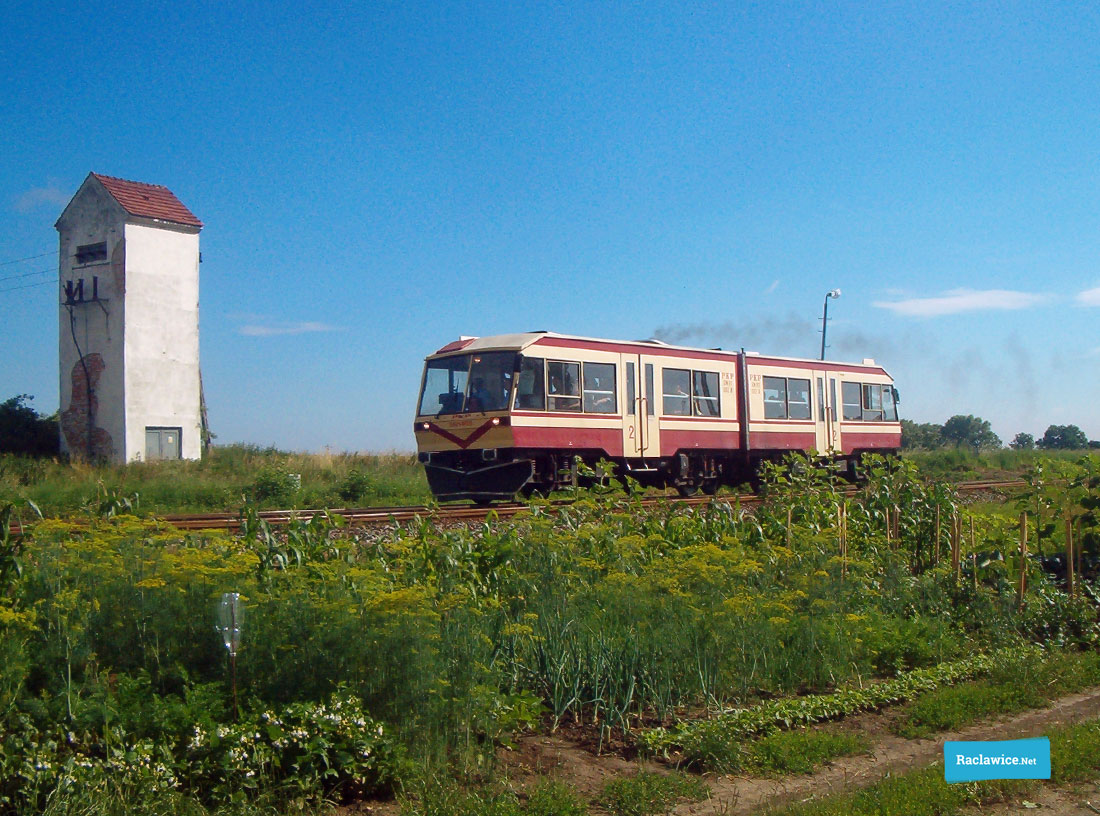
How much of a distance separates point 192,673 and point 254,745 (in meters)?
0.71

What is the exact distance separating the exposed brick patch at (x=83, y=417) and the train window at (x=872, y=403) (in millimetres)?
23233

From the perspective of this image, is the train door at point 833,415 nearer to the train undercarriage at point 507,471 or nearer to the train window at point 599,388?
the train undercarriage at point 507,471

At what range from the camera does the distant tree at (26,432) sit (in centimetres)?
3394

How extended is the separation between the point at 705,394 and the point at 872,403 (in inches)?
297

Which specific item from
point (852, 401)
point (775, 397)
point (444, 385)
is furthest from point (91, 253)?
point (852, 401)

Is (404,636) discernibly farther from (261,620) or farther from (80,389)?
(80,389)

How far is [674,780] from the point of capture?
4.91 meters

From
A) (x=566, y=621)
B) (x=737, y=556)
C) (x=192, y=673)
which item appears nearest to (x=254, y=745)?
(x=192, y=673)

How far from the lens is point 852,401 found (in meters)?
25.9

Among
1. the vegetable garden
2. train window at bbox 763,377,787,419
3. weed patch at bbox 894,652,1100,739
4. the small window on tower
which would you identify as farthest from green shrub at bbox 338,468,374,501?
weed patch at bbox 894,652,1100,739

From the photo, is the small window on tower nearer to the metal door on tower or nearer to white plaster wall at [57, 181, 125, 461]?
white plaster wall at [57, 181, 125, 461]

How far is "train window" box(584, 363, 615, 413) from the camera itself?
18.6 metres

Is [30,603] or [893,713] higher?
[30,603]

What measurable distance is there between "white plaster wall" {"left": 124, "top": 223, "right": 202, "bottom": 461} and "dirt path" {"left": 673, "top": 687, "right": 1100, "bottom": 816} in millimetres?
→ 30304
